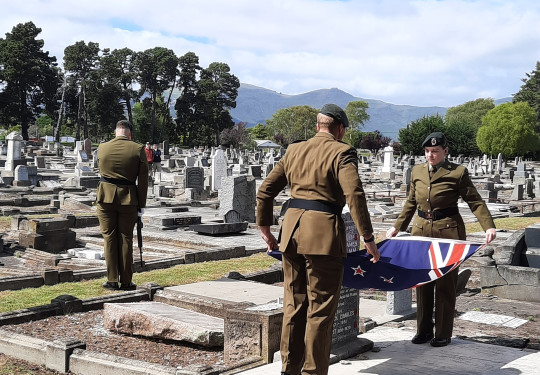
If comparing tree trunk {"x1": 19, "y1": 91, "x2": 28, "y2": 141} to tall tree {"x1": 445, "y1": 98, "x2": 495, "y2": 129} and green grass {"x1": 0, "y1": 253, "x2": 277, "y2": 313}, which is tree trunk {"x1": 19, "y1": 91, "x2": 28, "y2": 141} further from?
tall tree {"x1": 445, "y1": 98, "x2": 495, "y2": 129}

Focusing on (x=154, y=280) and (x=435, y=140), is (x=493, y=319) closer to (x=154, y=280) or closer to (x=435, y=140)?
(x=435, y=140)

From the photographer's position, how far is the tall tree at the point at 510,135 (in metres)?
82.1

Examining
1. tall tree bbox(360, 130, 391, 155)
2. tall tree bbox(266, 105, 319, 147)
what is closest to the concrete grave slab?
tall tree bbox(360, 130, 391, 155)

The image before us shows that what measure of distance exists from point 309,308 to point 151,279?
5278 mm

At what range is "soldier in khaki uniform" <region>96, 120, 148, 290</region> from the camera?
8.33 meters

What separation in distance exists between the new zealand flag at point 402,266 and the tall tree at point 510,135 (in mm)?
81469

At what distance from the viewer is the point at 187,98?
92000mm

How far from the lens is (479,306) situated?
8688 millimetres

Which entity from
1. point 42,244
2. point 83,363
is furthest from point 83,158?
point 83,363

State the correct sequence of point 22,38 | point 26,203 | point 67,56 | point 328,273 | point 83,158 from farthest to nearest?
1. point 67,56
2. point 22,38
3. point 83,158
4. point 26,203
5. point 328,273

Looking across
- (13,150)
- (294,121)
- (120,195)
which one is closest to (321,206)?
(120,195)

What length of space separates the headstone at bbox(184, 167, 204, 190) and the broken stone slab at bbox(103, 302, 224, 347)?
18.6 meters

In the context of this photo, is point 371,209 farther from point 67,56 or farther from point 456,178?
point 67,56

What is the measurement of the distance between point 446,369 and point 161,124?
9092 cm
